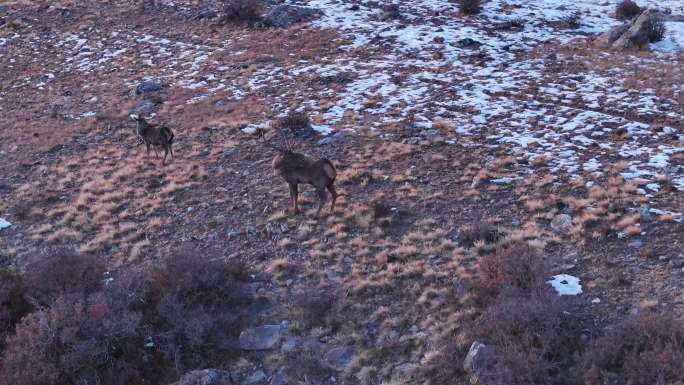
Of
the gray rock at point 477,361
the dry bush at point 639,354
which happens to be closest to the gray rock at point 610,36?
the dry bush at point 639,354

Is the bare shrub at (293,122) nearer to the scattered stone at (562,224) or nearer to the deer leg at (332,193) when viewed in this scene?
the deer leg at (332,193)

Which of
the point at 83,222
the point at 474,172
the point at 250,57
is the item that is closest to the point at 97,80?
the point at 250,57

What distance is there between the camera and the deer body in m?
11.7

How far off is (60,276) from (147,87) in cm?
1267

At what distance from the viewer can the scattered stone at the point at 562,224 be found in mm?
10812

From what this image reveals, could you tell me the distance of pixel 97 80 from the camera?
76.5 ft

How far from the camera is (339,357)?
852 cm

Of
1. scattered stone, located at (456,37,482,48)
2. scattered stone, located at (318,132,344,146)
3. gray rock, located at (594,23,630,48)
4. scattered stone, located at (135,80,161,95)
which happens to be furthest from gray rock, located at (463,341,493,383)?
gray rock, located at (594,23,630,48)

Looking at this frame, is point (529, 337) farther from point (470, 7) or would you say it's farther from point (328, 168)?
point (470, 7)

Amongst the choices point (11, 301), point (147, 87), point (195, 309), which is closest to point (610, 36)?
point (147, 87)

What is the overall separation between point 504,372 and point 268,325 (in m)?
3.76

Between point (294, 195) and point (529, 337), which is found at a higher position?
point (529, 337)

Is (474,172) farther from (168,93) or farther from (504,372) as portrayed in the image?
(168,93)

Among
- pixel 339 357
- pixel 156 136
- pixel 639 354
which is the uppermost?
pixel 639 354
